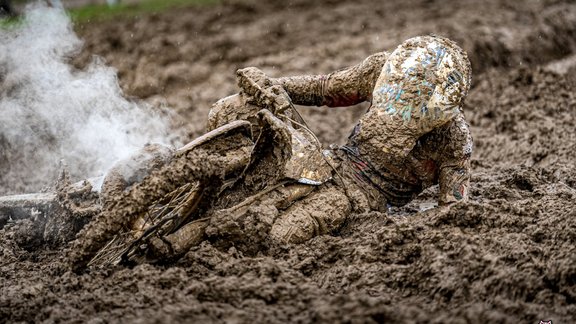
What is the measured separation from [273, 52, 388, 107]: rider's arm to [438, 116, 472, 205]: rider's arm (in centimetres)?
48

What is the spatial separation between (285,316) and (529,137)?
3704mm

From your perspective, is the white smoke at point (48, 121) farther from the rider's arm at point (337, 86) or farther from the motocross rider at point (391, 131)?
the motocross rider at point (391, 131)

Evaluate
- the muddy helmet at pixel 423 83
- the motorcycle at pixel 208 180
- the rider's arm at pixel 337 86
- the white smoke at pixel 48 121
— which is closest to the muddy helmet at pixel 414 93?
the muddy helmet at pixel 423 83

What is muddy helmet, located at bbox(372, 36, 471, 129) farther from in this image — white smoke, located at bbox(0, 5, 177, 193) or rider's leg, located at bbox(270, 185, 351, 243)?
white smoke, located at bbox(0, 5, 177, 193)

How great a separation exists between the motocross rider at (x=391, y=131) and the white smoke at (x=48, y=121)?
61.5 inches

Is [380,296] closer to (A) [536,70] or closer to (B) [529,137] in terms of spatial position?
(B) [529,137]

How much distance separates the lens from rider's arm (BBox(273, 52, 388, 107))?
3652 mm

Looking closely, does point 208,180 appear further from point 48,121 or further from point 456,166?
point 48,121

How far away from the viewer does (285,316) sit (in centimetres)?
247

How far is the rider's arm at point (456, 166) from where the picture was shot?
3.62 m

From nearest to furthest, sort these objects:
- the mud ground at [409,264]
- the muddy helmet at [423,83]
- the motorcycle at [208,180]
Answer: the mud ground at [409,264] → the motorcycle at [208,180] → the muddy helmet at [423,83]

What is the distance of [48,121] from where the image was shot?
5.13 m

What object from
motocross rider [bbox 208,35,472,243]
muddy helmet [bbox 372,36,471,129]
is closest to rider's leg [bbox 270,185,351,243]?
motocross rider [bbox 208,35,472,243]

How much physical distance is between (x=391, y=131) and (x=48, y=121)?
2.78 metres
